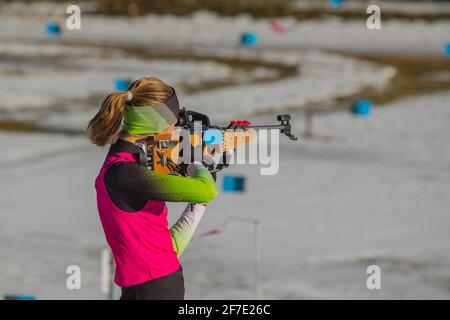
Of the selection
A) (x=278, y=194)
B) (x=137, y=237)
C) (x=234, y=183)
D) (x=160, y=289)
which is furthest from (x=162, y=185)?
(x=278, y=194)

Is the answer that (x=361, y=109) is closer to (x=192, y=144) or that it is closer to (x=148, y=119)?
(x=192, y=144)

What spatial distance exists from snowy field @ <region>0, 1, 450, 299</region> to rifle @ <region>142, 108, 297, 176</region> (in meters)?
4.51

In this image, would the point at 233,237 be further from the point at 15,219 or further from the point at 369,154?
the point at 369,154

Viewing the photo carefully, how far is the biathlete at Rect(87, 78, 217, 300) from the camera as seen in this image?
2.67m

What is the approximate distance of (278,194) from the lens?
10.9 m

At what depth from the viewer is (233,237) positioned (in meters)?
9.02

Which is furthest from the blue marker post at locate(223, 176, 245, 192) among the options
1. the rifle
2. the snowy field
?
the rifle

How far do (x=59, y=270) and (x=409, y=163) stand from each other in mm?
6490

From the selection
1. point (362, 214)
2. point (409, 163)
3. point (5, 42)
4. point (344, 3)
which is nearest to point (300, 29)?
point (344, 3)

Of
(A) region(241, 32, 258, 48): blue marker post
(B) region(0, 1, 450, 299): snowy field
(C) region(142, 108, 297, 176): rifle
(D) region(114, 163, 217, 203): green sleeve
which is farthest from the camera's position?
(A) region(241, 32, 258, 48): blue marker post

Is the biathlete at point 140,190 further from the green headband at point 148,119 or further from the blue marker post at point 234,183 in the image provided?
the blue marker post at point 234,183

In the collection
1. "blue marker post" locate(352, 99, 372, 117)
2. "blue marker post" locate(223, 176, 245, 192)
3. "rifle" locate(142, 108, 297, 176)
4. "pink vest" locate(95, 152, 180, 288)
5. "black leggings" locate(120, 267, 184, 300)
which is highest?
"blue marker post" locate(352, 99, 372, 117)

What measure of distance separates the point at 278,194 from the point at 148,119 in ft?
27.1

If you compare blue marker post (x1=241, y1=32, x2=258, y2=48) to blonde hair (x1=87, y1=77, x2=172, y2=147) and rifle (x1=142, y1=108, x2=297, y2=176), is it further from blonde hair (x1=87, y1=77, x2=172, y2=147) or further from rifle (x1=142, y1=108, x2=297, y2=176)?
blonde hair (x1=87, y1=77, x2=172, y2=147)
